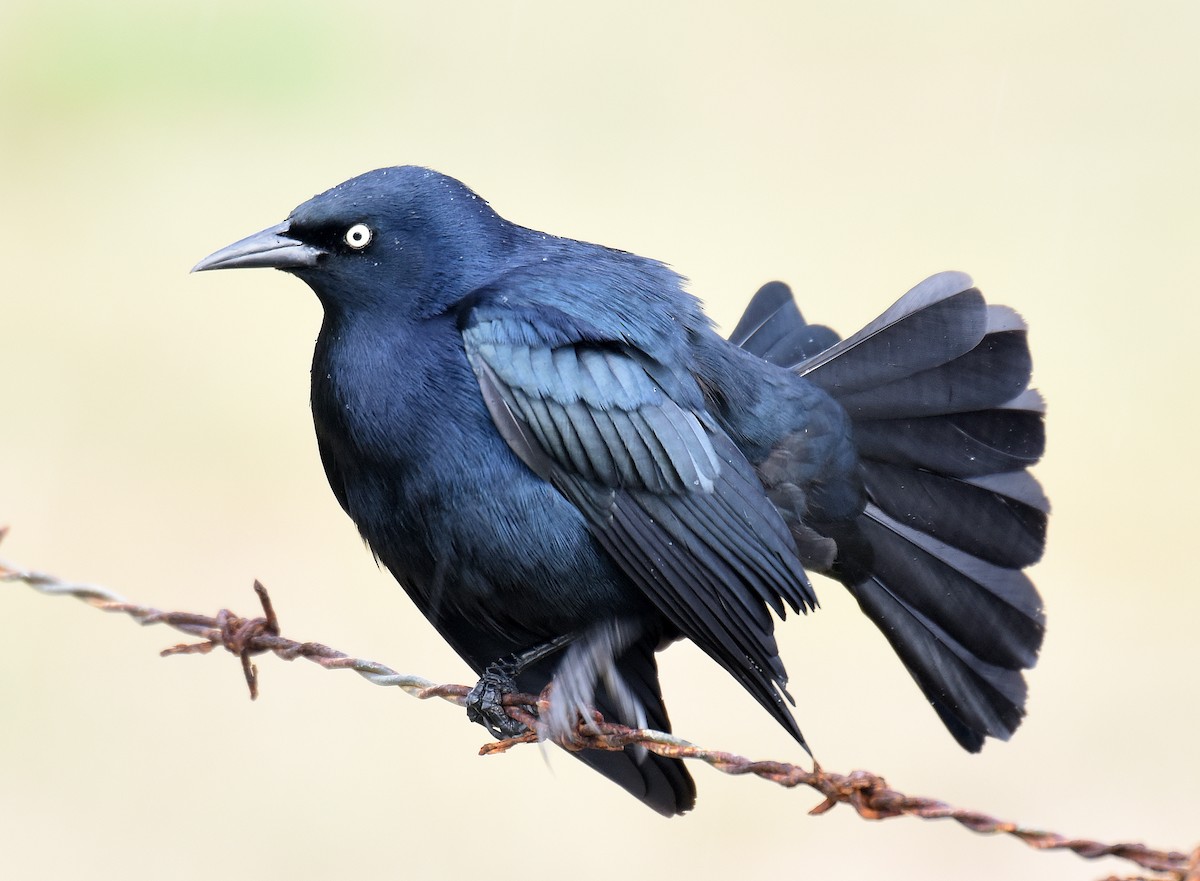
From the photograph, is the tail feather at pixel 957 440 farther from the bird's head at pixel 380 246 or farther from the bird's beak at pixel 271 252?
the bird's beak at pixel 271 252

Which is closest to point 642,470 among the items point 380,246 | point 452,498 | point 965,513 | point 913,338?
point 452,498

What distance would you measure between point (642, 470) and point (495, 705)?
0.72 metres

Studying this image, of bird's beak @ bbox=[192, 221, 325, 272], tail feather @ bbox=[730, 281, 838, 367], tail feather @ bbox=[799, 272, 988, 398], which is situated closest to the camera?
bird's beak @ bbox=[192, 221, 325, 272]

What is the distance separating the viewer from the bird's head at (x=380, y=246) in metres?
4.21

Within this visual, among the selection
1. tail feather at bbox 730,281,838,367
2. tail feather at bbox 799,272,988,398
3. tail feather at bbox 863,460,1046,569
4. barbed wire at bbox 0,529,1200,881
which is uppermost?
tail feather at bbox 730,281,838,367

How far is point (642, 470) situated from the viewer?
4.08 meters

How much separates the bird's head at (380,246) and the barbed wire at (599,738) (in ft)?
2.90

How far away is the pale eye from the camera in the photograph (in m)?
4.22

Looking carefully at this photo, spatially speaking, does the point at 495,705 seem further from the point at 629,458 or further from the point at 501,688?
the point at 629,458

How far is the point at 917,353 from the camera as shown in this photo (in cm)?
468

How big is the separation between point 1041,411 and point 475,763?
14.0ft

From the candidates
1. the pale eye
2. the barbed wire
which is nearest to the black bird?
the pale eye

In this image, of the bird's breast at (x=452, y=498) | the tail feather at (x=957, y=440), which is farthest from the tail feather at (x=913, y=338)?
the bird's breast at (x=452, y=498)

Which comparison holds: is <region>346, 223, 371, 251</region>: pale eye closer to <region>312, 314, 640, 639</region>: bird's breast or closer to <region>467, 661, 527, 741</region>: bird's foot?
A: <region>312, 314, 640, 639</region>: bird's breast
